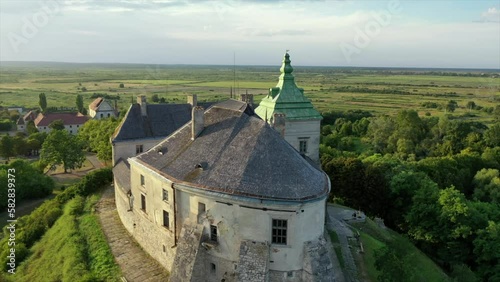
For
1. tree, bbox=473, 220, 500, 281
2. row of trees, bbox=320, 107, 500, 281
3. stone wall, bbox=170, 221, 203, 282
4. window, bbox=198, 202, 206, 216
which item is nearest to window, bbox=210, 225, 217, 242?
stone wall, bbox=170, 221, 203, 282

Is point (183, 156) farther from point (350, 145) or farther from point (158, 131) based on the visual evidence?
point (350, 145)

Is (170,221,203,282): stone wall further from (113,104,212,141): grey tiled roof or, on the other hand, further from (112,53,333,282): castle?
(113,104,212,141): grey tiled roof

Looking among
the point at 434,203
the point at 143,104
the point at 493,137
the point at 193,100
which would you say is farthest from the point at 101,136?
the point at 493,137

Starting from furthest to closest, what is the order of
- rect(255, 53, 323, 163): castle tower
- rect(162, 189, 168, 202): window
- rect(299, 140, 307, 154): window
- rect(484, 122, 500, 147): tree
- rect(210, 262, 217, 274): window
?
rect(484, 122, 500, 147): tree < rect(299, 140, 307, 154): window < rect(255, 53, 323, 163): castle tower < rect(162, 189, 168, 202): window < rect(210, 262, 217, 274): window

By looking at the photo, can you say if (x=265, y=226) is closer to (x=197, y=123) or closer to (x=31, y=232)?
(x=197, y=123)

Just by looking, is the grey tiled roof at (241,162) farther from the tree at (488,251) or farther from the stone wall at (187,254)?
the tree at (488,251)

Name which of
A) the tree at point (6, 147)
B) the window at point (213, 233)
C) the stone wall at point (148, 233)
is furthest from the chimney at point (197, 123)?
the tree at point (6, 147)
